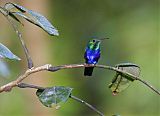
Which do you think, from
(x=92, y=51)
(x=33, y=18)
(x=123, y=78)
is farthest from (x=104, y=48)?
(x=33, y=18)

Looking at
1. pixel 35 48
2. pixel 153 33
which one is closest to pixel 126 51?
pixel 153 33

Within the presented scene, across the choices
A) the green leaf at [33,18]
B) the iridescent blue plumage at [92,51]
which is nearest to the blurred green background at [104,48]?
the iridescent blue plumage at [92,51]

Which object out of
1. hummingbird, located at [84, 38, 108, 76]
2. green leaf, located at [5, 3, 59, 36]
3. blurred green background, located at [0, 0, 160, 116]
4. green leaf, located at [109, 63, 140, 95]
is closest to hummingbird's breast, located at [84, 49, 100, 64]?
hummingbird, located at [84, 38, 108, 76]

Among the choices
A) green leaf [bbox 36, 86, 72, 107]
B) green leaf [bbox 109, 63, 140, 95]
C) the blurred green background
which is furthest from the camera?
the blurred green background

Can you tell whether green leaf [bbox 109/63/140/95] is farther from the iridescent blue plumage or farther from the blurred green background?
the blurred green background

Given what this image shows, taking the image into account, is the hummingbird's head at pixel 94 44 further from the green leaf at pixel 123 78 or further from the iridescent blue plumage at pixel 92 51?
the green leaf at pixel 123 78
